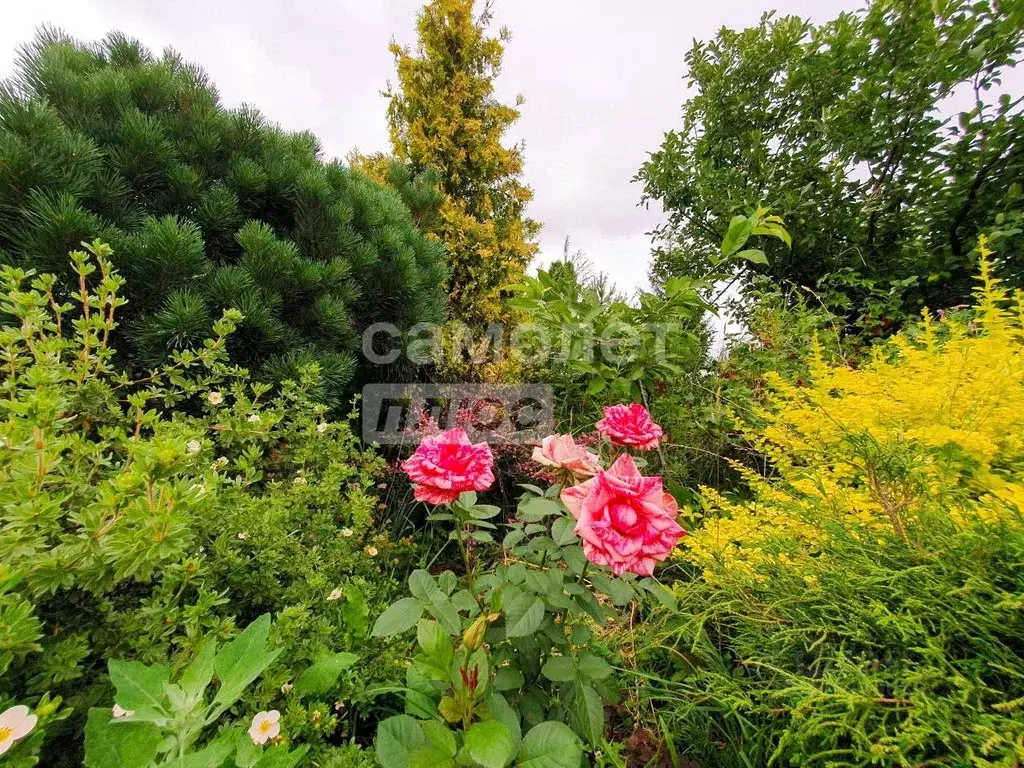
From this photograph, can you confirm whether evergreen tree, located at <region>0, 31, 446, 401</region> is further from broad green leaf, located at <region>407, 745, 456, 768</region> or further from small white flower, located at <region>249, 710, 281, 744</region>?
broad green leaf, located at <region>407, 745, 456, 768</region>

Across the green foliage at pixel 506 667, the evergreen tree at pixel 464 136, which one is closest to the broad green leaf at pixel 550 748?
the green foliage at pixel 506 667

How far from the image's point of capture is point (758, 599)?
1.05 m

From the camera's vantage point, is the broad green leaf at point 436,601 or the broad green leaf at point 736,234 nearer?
the broad green leaf at point 436,601

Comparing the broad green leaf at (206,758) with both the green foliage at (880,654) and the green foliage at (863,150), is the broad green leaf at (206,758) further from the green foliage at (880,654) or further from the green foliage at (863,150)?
the green foliage at (863,150)

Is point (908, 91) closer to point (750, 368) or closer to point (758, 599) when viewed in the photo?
point (750, 368)

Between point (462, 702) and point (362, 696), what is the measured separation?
57cm

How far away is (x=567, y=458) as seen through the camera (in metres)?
0.91

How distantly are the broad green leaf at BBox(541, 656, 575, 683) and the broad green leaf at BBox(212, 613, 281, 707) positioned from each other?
0.49 metres

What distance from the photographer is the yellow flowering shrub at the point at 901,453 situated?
0.97 meters

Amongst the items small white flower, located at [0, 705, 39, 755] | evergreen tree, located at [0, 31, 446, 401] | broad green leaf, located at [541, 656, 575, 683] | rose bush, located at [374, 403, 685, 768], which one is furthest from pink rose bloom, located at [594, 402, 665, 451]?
evergreen tree, located at [0, 31, 446, 401]

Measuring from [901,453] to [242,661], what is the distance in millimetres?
1394

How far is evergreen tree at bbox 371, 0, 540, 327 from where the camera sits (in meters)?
4.38

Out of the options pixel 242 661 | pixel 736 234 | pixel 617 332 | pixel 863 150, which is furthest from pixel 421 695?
pixel 863 150

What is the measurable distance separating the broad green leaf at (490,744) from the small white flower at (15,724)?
555mm
